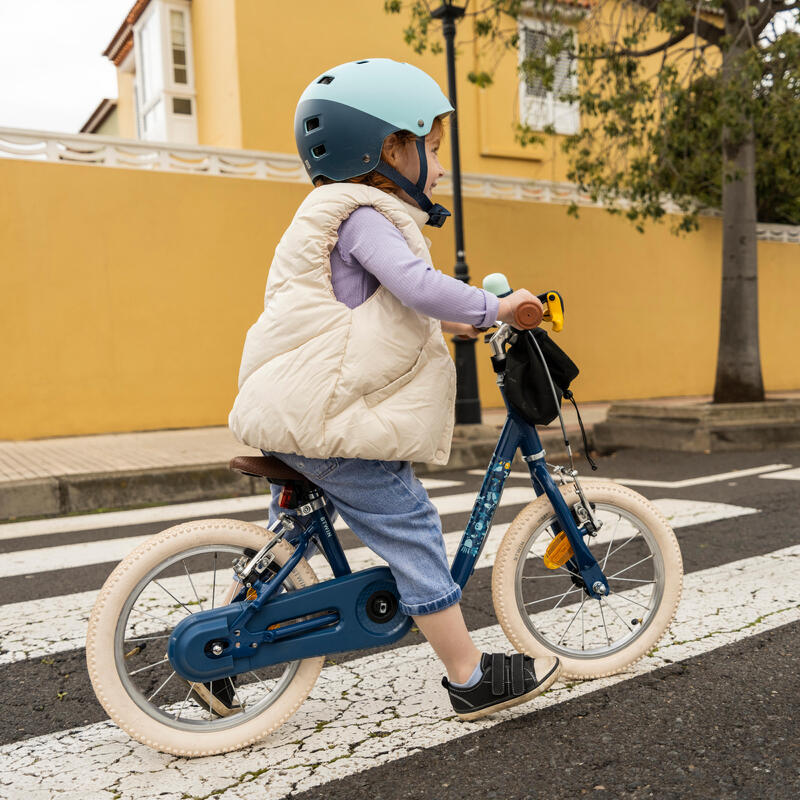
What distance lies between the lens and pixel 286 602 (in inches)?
90.6

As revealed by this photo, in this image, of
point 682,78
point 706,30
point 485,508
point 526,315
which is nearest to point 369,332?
point 526,315

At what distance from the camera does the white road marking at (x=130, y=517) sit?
5.68 metres

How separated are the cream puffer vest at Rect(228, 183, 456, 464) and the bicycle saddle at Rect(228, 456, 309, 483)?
0.17 ft

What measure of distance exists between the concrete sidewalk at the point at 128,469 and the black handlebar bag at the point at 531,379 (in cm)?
481

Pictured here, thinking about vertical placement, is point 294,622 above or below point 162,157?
below

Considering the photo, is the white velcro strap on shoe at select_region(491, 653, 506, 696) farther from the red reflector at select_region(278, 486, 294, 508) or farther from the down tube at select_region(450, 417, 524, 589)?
the red reflector at select_region(278, 486, 294, 508)

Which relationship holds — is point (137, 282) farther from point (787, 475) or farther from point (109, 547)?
point (787, 475)

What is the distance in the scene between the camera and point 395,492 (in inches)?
89.7

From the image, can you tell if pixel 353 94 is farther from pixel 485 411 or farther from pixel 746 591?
pixel 485 411

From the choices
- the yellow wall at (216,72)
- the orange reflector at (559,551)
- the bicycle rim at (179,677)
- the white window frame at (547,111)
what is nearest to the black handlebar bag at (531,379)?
the orange reflector at (559,551)

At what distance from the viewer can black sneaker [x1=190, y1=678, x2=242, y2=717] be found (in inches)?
94.0

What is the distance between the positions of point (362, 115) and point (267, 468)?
96 cm

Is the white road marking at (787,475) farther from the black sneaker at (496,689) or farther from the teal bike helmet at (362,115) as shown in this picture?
the teal bike helmet at (362,115)

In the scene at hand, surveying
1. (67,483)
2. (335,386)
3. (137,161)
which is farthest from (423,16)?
(335,386)
